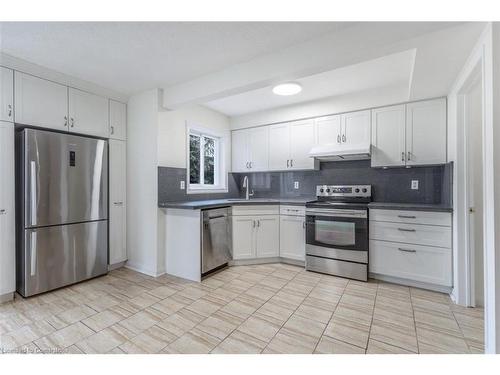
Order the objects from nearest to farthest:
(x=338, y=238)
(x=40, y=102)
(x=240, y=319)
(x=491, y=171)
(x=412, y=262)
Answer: (x=491, y=171) → (x=240, y=319) → (x=40, y=102) → (x=412, y=262) → (x=338, y=238)

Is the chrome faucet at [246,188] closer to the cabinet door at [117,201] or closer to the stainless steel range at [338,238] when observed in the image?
the stainless steel range at [338,238]

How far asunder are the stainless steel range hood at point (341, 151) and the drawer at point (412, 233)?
891 millimetres

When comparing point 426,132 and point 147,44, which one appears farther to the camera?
point 426,132

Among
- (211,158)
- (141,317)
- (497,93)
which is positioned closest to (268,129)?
(211,158)

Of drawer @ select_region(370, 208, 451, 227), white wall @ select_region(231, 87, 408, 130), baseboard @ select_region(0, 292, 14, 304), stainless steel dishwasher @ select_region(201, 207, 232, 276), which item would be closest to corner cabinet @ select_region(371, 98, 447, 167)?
white wall @ select_region(231, 87, 408, 130)

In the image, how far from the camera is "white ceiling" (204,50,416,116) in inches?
93.7

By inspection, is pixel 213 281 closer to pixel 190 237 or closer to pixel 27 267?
pixel 190 237

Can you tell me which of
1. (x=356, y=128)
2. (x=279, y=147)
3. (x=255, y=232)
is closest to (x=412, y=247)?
(x=356, y=128)

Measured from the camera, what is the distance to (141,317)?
79.5 inches

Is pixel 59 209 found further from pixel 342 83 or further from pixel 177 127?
pixel 342 83

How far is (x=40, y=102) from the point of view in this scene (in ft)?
8.04

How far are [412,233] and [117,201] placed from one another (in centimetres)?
364

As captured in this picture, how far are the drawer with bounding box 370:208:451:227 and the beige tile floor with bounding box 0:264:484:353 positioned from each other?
2.44 ft
